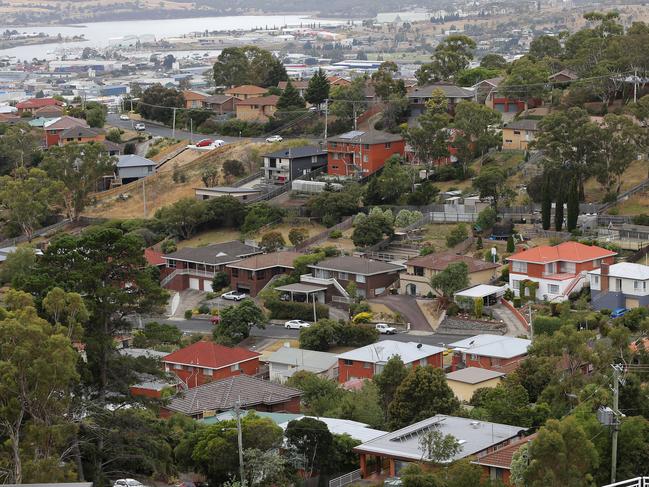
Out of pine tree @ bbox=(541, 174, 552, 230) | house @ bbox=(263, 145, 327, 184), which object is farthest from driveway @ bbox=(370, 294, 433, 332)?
house @ bbox=(263, 145, 327, 184)

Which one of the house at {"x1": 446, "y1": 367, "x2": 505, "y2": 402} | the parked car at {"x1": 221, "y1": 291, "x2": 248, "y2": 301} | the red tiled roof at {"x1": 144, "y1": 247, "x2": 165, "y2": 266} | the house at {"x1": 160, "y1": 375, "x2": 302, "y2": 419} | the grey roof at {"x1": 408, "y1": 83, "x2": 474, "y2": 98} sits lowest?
the parked car at {"x1": 221, "y1": 291, "x2": 248, "y2": 301}

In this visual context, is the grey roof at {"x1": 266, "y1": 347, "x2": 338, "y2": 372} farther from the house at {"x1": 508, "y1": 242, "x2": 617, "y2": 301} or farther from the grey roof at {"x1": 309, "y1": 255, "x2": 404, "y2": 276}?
the grey roof at {"x1": 309, "y1": 255, "x2": 404, "y2": 276}

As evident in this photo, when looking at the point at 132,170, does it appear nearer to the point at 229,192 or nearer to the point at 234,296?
the point at 229,192

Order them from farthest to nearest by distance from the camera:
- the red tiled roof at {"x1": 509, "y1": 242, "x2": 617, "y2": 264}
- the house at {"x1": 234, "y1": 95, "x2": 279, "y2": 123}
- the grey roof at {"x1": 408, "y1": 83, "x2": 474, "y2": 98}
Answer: the house at {"x1": 234, "y1": 95, "x2": 279, "y2": 123} < the grey roof at {"x1": 408, "y1": 83, "x2": 474, "y2": 98} < the red tiled roof at {"x1": 509, "y1": 242, "x2": 617, "y2": 264}

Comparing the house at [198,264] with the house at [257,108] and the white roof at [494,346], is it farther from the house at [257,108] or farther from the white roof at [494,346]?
the house at [257,108]

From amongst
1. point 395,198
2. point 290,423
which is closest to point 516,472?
point 290,423

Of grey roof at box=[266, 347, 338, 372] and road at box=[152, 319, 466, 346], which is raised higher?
grey roof at box=[266, 347, 338, 372]

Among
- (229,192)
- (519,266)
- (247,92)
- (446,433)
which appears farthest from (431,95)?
(446,433)
